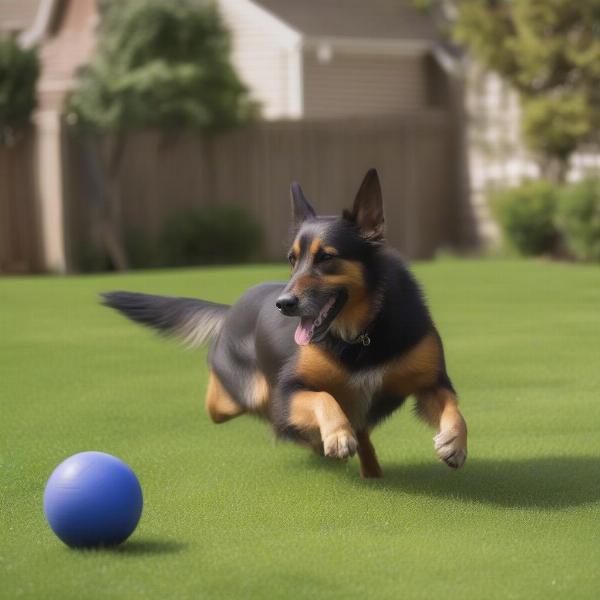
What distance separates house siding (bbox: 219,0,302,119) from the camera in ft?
86.6

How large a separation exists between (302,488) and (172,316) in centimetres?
164

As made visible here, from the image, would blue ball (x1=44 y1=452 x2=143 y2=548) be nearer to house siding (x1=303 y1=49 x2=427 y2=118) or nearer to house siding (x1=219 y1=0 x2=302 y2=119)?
house siding (x1=219 y1=0 x2=302 y2=119)

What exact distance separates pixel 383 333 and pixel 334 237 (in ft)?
1.58

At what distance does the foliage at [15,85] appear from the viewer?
2084cm

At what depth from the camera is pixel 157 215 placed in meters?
22.0

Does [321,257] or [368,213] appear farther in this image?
[368,213]

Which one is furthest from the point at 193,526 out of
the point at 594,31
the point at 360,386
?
the point at 594,31

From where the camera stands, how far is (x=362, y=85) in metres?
27.2

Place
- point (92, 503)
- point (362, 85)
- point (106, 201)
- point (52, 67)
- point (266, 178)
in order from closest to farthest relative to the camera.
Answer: point (92, 503), point (106, 201), point (266, 178), point (362, 85), point (52, 67)

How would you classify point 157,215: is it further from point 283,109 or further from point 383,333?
point 383,333

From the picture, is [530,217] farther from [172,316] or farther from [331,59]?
[172,316]

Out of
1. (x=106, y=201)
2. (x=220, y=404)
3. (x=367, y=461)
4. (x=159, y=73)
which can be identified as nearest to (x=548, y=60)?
(x=159, y=73)

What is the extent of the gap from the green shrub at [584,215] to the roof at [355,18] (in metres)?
7.90

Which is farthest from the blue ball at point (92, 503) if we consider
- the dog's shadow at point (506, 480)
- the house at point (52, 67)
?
the house at point (52, 67)
